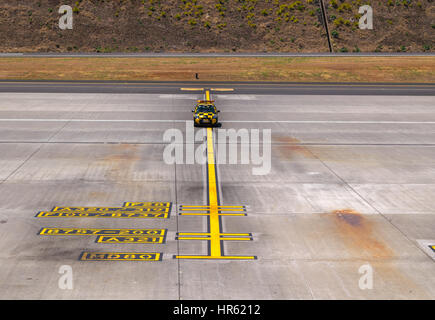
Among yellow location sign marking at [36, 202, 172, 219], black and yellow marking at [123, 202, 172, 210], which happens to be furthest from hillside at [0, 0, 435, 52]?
yellow location sign marking at [36, 202, 172, 219]

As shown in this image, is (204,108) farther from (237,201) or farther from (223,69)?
(223,69)

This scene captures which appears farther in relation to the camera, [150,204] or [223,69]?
[223,69]

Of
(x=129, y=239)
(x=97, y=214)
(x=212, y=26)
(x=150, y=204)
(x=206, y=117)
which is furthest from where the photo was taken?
(x=212, y=26)

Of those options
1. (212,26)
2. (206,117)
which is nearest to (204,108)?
(206,117)

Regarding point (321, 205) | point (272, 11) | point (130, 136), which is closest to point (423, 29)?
point (272, 11)

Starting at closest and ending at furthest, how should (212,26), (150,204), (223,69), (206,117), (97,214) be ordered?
1. (97,214)
2. (150,204)
3. (206,117)
4. (223,69)
5. (212,26)

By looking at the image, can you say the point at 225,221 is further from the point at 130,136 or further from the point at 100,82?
the point at 100,82

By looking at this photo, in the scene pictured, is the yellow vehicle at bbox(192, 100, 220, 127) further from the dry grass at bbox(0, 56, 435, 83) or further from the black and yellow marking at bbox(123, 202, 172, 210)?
the dry grass at bbox(0, 56, 435, 83)
